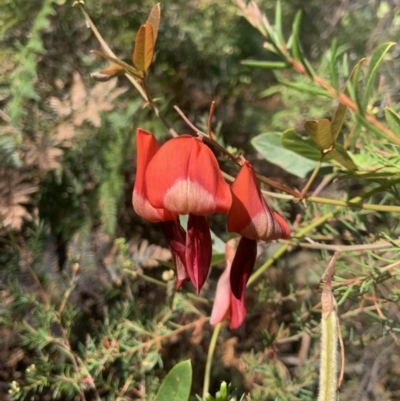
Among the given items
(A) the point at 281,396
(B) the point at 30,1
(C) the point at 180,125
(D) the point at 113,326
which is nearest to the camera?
(A) the point at 281,396

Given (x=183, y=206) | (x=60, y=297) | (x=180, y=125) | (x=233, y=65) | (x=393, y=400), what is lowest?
(x=393, y=400)

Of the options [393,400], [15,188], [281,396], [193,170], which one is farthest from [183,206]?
[393,400]

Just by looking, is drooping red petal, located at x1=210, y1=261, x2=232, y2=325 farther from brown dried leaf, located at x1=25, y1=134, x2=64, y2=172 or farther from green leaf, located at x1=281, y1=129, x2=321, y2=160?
brown dried leaf, located at x1=25, y1=134, x2=64, y2=172

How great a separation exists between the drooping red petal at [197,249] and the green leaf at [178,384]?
127 mm

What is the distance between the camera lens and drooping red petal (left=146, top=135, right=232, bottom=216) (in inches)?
18.7

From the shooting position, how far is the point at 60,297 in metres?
0.93

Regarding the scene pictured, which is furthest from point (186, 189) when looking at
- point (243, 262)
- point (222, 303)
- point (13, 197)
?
point (13, 197)

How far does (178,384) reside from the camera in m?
0.60

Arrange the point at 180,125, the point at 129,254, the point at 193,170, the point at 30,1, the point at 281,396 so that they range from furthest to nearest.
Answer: the point at 180,125
the point at 30,1
the point at 129,254
the point at 281,396
the point at 193,170

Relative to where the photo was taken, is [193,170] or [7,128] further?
[7,128]

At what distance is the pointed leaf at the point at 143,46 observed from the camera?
19.7 inches

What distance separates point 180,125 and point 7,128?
1.38 ft

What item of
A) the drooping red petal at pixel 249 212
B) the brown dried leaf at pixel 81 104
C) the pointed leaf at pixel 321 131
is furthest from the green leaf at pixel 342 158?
the brown dried leaf at pixel 81 104

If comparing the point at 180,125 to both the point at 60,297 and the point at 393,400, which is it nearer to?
the point at 60,297
